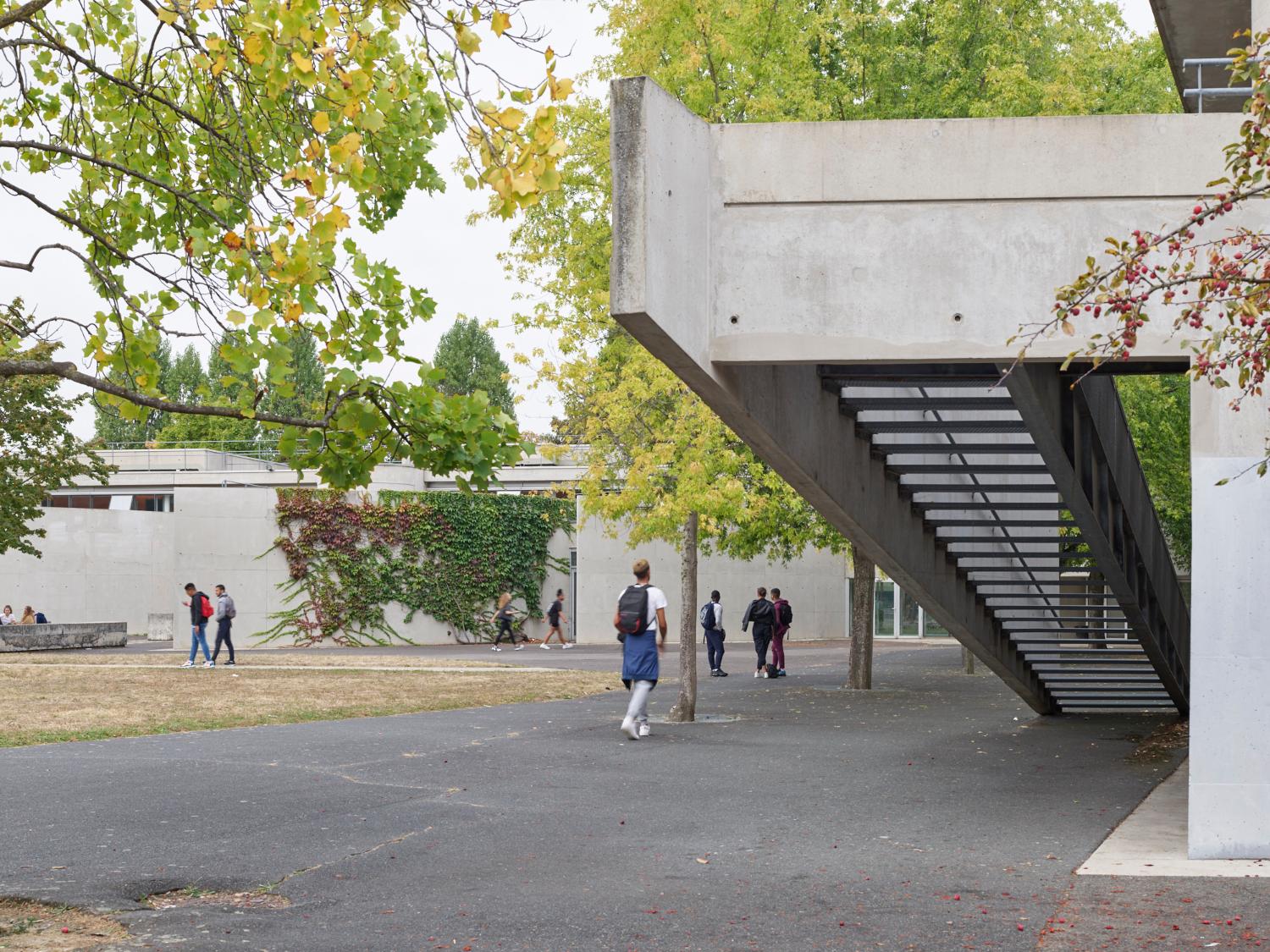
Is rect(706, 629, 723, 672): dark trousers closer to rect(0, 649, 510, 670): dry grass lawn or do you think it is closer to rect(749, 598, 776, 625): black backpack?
rect(749, 598, 776, 625): black backpack

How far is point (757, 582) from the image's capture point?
44062mm

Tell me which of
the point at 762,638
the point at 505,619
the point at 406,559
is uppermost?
the point at 406,559

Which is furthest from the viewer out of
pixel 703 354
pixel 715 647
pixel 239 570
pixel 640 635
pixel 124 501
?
pixel 124 501

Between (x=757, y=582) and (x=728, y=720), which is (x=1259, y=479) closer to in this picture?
(x=728, y=720)

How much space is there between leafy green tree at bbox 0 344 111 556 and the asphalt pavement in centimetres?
1965

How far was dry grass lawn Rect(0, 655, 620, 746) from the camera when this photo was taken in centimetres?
1750

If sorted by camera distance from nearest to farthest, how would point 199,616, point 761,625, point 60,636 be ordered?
point 761,625 → point 199,616 → point 60,636

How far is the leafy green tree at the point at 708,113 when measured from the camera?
17.7m

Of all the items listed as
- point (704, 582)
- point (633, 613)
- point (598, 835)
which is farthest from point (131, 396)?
point (704, 582)

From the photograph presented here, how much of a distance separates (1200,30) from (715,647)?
1466 cm

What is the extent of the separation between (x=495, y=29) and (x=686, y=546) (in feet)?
35.2

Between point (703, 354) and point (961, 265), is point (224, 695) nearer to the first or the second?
point (703, 354)

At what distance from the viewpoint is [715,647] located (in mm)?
27062

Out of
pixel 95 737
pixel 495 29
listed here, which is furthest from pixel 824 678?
pixel 495 29
